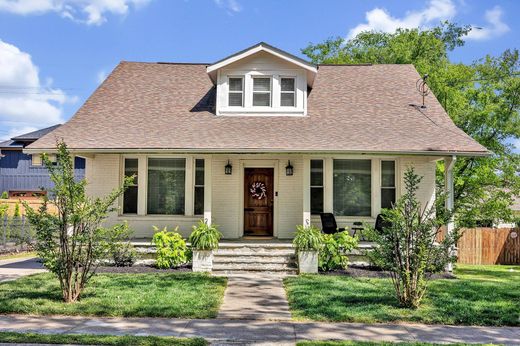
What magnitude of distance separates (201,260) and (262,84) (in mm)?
5923

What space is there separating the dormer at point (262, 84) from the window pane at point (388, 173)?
9.44 feet

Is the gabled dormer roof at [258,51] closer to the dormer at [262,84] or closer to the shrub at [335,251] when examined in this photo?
the dormer at [262,84]

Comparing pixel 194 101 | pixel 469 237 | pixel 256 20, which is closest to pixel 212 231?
pixel 194 101

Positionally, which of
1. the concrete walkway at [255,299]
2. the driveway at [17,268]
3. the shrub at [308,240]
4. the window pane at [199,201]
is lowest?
the driveway at [17,268]

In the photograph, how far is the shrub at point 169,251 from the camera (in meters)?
11.8

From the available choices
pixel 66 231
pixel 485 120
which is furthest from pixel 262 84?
pixel 485 120

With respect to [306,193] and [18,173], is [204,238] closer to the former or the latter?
[306,193]

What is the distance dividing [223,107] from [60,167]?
6910 mm

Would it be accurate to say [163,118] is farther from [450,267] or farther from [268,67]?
[450,267]

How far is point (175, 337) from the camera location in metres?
6.10

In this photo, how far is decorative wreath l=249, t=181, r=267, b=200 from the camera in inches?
559

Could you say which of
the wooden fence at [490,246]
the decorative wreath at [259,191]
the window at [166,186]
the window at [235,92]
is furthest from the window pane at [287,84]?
the wooden fence at [490,246]

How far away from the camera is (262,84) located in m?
14.5

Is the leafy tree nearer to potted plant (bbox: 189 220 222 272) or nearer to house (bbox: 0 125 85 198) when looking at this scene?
potted plant (bbox: 189 220 222 272)
